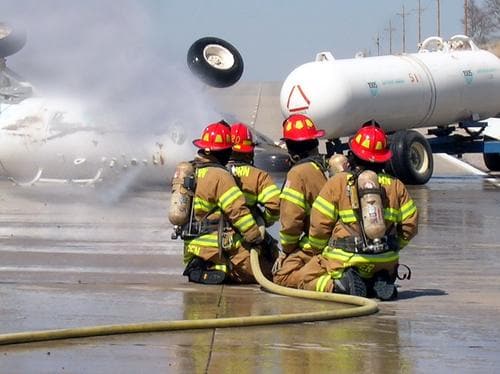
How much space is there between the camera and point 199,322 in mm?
7543

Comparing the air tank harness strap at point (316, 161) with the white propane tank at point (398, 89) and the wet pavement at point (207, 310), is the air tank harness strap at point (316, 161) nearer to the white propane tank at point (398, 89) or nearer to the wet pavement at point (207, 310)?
the wet pavement at point (207, 310)

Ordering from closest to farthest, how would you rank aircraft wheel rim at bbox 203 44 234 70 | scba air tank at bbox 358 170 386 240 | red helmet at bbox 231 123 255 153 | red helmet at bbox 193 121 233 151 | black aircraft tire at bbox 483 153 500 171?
scba air tank at bbox 358 170 386 240 → red helmet at bbox 193 121 233 151 → red helmet at bbox 231 123 255 153 → aircraft wheel rim at bbox 203 44 234 70 → black aircraft tire at bbox 483 153 500 171

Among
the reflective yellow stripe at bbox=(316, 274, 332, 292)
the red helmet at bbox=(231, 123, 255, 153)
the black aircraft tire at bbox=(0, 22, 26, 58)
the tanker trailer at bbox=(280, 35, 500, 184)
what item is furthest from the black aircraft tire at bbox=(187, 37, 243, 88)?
the reflective yellow stripe at bbox=(316, 274, 332, 292)

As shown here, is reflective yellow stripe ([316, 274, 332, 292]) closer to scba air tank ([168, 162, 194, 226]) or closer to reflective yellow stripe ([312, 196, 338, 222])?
reflective yellow stripe ([312, 196, 338, 222])

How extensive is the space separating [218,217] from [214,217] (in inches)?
1.3

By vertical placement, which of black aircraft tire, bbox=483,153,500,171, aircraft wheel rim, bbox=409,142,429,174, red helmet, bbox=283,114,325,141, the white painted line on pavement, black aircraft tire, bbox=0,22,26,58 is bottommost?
the white painted line on pavement

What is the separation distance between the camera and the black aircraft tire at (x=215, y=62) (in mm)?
21297

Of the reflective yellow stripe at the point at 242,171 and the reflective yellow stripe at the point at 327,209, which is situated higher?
the reflective yellow stripe at the point at 242,171

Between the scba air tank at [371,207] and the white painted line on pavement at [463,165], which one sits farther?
the white painted line on pavement at [463,165]

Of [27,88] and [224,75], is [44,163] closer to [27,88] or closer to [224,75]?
[27,88]

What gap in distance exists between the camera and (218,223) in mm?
9484

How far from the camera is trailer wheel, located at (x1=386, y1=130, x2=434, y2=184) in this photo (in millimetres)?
21578

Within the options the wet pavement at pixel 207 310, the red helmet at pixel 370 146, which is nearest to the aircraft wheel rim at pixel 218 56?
the wet pavement at pixel 207 310

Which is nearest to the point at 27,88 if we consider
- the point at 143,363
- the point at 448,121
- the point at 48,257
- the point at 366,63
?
the point at 366,63
